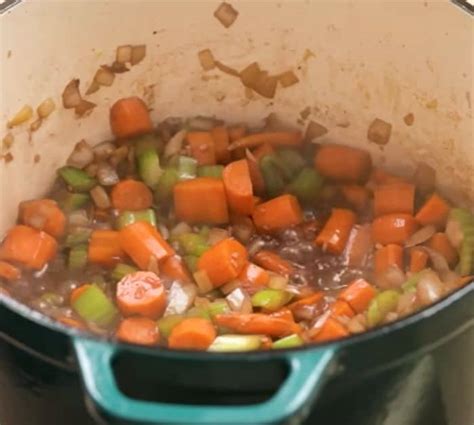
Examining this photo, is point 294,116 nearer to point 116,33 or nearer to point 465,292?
point 116,33

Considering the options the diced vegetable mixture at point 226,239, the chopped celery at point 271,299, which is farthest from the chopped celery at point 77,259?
the chopped celery at point 271,299

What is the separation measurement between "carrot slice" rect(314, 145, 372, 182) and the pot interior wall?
0.02 m

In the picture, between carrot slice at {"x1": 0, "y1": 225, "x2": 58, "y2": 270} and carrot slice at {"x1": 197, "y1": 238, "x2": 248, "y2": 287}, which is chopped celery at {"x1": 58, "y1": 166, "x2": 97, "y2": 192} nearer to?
carrot slice at {"x1": 0, "y1": 225, "x2": 58, "y2": 270}

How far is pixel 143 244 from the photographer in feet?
4.11

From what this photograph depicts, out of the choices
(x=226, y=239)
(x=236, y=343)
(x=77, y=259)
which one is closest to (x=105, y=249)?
(x=77, y=259)

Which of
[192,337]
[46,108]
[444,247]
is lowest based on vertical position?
[444,247]

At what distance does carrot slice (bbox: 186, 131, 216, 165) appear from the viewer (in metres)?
1.38

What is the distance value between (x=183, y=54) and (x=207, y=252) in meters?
0.28

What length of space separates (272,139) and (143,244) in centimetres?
25

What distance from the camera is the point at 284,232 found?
133 cm

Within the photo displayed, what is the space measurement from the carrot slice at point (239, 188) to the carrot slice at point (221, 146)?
5 centimetres

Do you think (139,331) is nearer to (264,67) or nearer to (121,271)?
(121,271)

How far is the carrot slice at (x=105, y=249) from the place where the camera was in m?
1.27

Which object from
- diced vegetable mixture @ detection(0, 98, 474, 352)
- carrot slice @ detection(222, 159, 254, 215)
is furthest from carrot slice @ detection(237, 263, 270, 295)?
carrot slice @ detection(222, 159, 254, 215)
